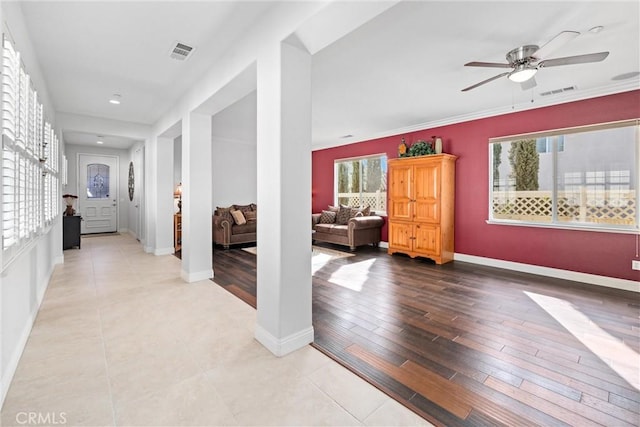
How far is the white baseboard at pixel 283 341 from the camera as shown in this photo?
2115mm

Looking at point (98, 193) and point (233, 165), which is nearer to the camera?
point (233, 165)

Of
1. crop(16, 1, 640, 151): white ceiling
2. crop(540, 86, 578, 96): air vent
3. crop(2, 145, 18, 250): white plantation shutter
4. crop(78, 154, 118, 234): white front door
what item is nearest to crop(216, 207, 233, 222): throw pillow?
crop(16, 1, 640, 151): white ceiling

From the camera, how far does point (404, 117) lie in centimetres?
521

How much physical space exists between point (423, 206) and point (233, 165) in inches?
197

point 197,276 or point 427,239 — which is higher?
point 427,239

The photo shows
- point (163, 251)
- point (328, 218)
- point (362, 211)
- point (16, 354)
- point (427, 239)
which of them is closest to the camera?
point (16, 354)

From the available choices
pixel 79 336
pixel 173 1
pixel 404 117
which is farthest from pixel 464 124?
pixel 79 336

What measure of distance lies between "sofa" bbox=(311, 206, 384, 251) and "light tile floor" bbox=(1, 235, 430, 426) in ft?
11.3

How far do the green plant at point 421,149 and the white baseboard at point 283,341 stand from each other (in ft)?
13.7

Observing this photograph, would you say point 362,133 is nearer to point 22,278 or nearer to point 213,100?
point 213,100

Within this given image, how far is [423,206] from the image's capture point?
17.2ft

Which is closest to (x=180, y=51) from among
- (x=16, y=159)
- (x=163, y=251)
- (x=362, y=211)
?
(x=16, y=159)

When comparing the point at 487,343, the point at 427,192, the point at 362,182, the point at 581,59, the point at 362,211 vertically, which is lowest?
the point at 487,343

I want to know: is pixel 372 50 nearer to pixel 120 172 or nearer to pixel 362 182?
pixel 362 182
